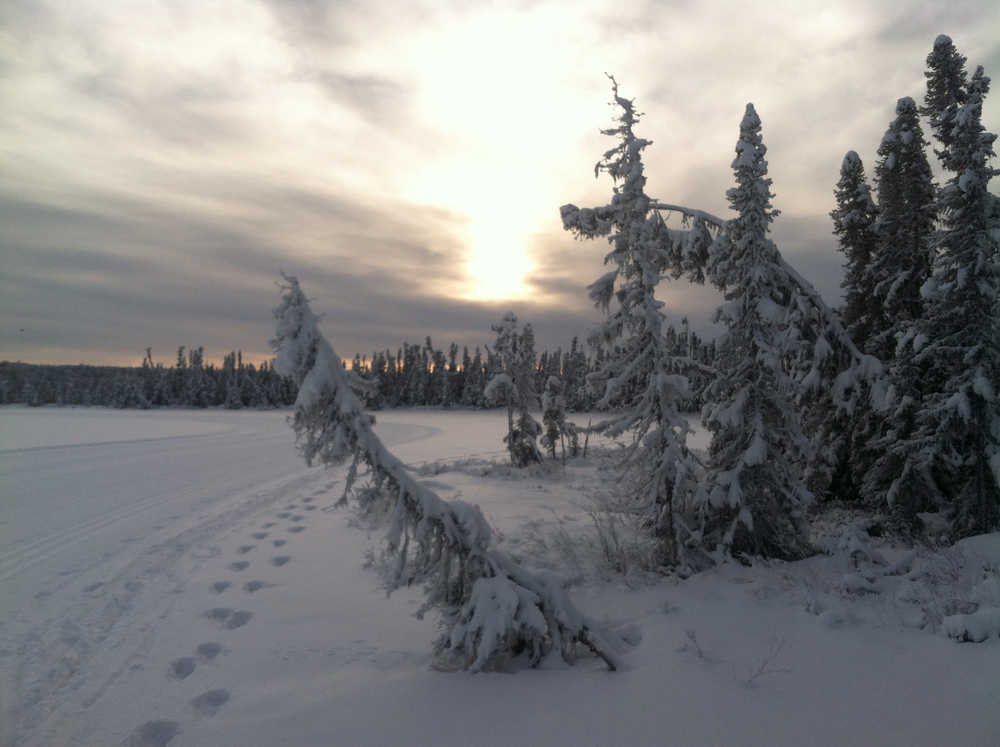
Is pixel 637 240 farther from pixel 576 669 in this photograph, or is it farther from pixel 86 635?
pixel 86 635

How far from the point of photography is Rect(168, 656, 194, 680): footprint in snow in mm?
5594

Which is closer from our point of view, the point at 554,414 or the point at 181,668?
the point at 181,668

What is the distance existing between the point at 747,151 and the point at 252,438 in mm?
35195

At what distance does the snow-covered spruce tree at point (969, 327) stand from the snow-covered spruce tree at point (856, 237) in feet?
13.8

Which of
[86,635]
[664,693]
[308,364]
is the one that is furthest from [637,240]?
[86,635]

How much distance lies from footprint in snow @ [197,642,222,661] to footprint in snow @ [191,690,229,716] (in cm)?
85

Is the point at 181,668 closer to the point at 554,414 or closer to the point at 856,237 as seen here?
the point at 856,237

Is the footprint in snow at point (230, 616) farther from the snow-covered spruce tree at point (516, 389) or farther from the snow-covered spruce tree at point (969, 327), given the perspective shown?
the snow-covered spruce tree at point (516, 389)

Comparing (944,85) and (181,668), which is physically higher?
(944,85)

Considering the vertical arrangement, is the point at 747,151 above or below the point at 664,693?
above

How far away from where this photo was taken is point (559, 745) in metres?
4.41

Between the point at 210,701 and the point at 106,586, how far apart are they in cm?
426

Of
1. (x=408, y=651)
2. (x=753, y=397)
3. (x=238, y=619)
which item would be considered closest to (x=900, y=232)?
(x=753, y=397)

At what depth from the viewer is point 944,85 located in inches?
515
